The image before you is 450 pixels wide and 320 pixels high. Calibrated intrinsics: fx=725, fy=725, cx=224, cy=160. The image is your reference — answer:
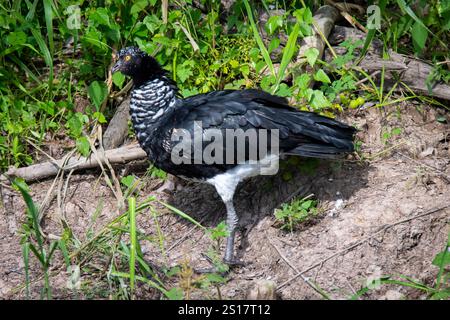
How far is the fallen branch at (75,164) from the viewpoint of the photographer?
503 centimetres

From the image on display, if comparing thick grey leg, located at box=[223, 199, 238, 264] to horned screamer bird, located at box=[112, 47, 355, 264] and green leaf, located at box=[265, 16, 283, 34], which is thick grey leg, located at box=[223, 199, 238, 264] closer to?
horned screamer bird, located at box=[112, 47, 355, 264]

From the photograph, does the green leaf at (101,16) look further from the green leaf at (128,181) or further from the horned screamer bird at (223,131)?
the green leaf at (128,181)

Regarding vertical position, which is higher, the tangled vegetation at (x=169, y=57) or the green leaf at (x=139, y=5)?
the green leaf at (x=139, y=5)

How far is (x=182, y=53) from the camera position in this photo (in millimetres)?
5211

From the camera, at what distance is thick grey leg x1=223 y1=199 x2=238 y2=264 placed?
442 cm

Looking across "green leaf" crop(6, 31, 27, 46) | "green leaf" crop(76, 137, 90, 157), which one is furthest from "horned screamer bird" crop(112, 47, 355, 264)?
"green leaf" crop(6, 31, 27, 46)

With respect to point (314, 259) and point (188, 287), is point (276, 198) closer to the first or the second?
point (314, 259)

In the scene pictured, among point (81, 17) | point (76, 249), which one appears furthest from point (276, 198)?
point (81, 17)

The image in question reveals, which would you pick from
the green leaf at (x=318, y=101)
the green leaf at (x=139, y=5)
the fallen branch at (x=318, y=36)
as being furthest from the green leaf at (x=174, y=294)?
the green leaf at (x=139, y=5)

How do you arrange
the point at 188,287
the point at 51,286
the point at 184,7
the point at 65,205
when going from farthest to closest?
the point at 184,7, the point at 65,205, the point at 51,286, the point at 188,287

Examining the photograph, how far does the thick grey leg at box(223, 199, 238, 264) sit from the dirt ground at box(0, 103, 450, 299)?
10cm

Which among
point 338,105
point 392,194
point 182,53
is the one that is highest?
point 182,53

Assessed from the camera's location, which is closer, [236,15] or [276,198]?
[276,198]

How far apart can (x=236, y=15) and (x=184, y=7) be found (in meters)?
0.41
